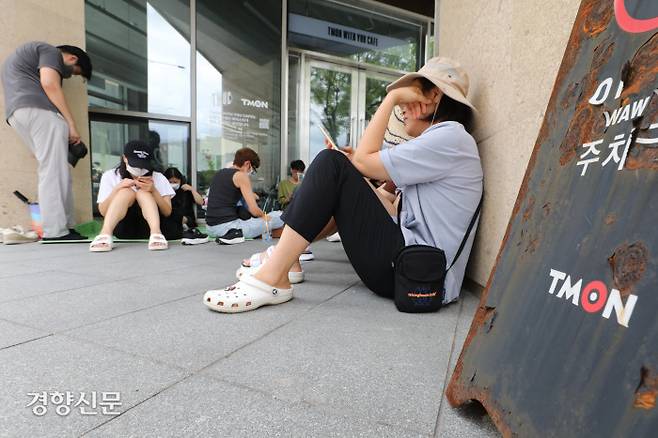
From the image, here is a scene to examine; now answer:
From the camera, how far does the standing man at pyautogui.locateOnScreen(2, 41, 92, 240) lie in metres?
3.70

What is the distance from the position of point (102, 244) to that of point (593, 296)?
3.59m

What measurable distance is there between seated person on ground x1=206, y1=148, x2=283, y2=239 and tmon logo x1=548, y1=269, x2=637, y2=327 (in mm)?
3710

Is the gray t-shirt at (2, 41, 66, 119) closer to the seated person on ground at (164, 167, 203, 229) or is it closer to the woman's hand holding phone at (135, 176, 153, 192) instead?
the woman's hand holding phone at (135, 176, 153, 192)

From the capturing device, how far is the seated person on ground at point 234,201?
4.20 metres

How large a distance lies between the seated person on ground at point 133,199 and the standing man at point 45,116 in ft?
1.58

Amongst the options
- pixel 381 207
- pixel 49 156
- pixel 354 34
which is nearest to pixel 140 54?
pixel 49 156

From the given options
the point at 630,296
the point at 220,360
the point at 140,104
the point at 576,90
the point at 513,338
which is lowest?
the point at 220,360

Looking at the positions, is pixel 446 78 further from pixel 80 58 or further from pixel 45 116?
pixel 80 58

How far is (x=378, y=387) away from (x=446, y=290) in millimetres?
874

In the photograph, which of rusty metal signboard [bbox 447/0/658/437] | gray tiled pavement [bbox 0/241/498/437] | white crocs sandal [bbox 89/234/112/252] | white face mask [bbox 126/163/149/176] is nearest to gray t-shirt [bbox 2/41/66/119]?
white face mask [bbox 126/163/149/176]

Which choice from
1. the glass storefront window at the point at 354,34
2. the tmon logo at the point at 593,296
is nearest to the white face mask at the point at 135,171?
the tmon logo at the point at 593,296

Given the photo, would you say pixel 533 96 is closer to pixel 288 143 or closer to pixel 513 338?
pixel 513 338

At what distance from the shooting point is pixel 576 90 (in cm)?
91

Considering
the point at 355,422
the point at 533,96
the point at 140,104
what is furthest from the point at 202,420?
the point at 140,104
